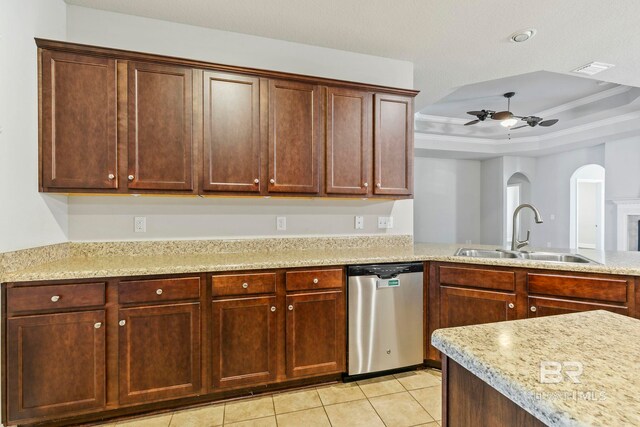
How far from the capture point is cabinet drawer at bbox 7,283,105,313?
1728mm

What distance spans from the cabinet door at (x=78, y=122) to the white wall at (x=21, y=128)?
67mm

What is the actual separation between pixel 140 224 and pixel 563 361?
258 centimetres

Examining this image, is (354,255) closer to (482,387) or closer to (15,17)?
(482,387)

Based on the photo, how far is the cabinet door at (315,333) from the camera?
2199mm

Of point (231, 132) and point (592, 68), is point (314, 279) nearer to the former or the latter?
point (231, 132)

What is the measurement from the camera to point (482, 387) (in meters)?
0.75

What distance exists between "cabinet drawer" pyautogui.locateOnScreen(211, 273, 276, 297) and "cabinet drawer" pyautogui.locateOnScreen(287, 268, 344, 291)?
0.13 meters

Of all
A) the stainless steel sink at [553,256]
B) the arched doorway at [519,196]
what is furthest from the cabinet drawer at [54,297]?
the arched doorway at [519,196]

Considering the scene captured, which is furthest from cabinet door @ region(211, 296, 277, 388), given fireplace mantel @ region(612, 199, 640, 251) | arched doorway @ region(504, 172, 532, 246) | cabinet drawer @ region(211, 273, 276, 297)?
arched doorway @ region(504, 172, 532, 246)

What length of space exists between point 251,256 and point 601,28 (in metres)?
3.09

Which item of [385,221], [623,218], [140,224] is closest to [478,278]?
[385,221]

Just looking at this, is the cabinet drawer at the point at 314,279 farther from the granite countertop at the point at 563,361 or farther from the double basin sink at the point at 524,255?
the granite countertop at the point at 563,361

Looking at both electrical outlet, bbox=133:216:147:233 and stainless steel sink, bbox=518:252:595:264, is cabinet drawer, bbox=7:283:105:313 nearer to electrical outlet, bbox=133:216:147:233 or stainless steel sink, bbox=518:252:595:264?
electrical outlet, bbox=133:216:147:233

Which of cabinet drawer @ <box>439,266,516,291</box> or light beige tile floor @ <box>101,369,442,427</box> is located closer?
light beige tile floor @ <box>101,369,442,427</box>
